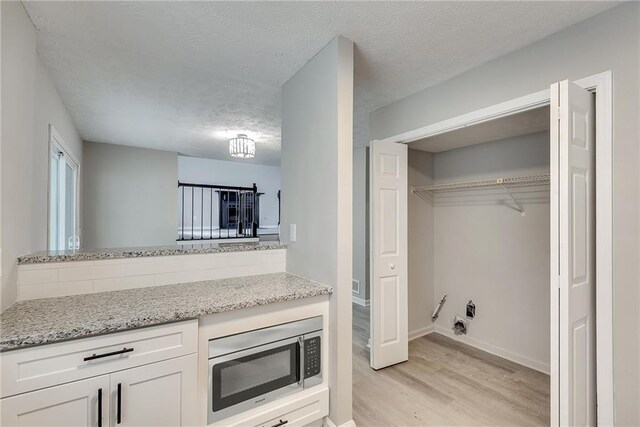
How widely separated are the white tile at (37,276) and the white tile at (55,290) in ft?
0.09

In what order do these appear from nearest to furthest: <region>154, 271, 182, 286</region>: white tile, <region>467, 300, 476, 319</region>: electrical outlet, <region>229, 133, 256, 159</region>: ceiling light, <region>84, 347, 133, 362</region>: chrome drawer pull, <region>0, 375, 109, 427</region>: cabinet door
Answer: <region>0, 375, 109, 427</region>: cabinet door → <region>84, 347, 133, 362</region>: chrome drawer pull → <region>154, 271, 182, 286</region>: white tile → <region>467, 300, 476, 319</region>: electrical outlet → <region>229, 133, 256, 159</region>: ceiling light

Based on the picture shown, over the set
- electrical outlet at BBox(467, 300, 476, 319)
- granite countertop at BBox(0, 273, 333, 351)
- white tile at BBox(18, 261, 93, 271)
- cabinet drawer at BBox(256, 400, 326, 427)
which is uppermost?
white tile at BBox(18, 261, 93, 271)

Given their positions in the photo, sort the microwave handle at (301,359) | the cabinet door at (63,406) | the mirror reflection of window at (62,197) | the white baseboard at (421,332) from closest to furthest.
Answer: the cabinet door at (63,406)
the microwave handle at (301,359)
the mirror reflection of window at (62,197)
the white baseboard at (421,332)

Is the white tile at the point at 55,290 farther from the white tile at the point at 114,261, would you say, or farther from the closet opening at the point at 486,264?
the closet opening at the point at 486,264

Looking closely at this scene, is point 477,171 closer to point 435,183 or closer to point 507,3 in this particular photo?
point 435,183

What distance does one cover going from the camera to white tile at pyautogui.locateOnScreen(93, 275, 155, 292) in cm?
178

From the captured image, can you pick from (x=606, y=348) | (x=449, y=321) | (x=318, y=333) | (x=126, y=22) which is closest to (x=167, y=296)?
(x=318, y=333)

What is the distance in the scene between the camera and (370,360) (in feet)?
9.21

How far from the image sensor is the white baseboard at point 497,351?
8.82ft

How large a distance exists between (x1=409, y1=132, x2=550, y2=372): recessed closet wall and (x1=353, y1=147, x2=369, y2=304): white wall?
1.24 meters

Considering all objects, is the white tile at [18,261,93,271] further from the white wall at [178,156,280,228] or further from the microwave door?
the white wall at [178,156,280,228]

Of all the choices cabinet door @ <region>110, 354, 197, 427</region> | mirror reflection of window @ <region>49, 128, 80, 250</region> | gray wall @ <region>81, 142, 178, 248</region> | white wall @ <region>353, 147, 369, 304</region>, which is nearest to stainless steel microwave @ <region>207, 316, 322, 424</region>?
cabinet door @ <region>110, 354, 197, 427</region>

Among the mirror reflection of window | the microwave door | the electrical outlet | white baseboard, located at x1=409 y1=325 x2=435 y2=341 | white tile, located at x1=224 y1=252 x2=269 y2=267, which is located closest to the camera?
the microwave door

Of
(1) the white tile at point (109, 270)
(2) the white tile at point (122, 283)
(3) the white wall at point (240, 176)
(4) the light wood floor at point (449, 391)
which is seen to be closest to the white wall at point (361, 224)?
(4) the light wood floor at point (449, 391)
